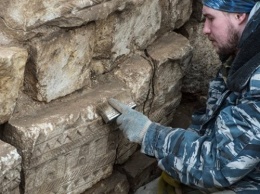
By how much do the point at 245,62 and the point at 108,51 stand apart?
607 millimetres

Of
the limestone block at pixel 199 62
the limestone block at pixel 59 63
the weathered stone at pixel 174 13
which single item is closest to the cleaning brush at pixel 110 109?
the limestone block at pixel 59 63

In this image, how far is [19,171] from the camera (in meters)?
2.44

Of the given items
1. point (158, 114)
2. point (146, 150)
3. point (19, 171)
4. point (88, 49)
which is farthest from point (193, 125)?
point (19, 171)

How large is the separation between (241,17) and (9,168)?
109 centimetres

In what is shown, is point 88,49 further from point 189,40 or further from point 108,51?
point 189,40

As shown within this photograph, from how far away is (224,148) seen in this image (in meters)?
2.47

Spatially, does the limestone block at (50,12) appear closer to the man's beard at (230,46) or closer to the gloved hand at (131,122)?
the gloved hand at (131,122)

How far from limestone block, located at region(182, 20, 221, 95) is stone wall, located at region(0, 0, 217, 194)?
0.75 feet

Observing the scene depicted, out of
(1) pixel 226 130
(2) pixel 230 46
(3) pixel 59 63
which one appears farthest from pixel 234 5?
(3) pixel 59 63

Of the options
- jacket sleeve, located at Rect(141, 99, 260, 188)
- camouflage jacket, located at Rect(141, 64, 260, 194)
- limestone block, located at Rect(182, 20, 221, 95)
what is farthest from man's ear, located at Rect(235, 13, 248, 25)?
limestone block, located at Rect(182, 20, 221, 95)

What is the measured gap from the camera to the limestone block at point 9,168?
236cm

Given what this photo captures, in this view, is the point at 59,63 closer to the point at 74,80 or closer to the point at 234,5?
the point at 74,80

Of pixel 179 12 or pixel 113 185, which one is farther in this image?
pixel 179 12

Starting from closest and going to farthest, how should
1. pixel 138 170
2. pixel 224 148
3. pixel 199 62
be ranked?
pixel 224 148
pixel 138 170
pixel 199 62
